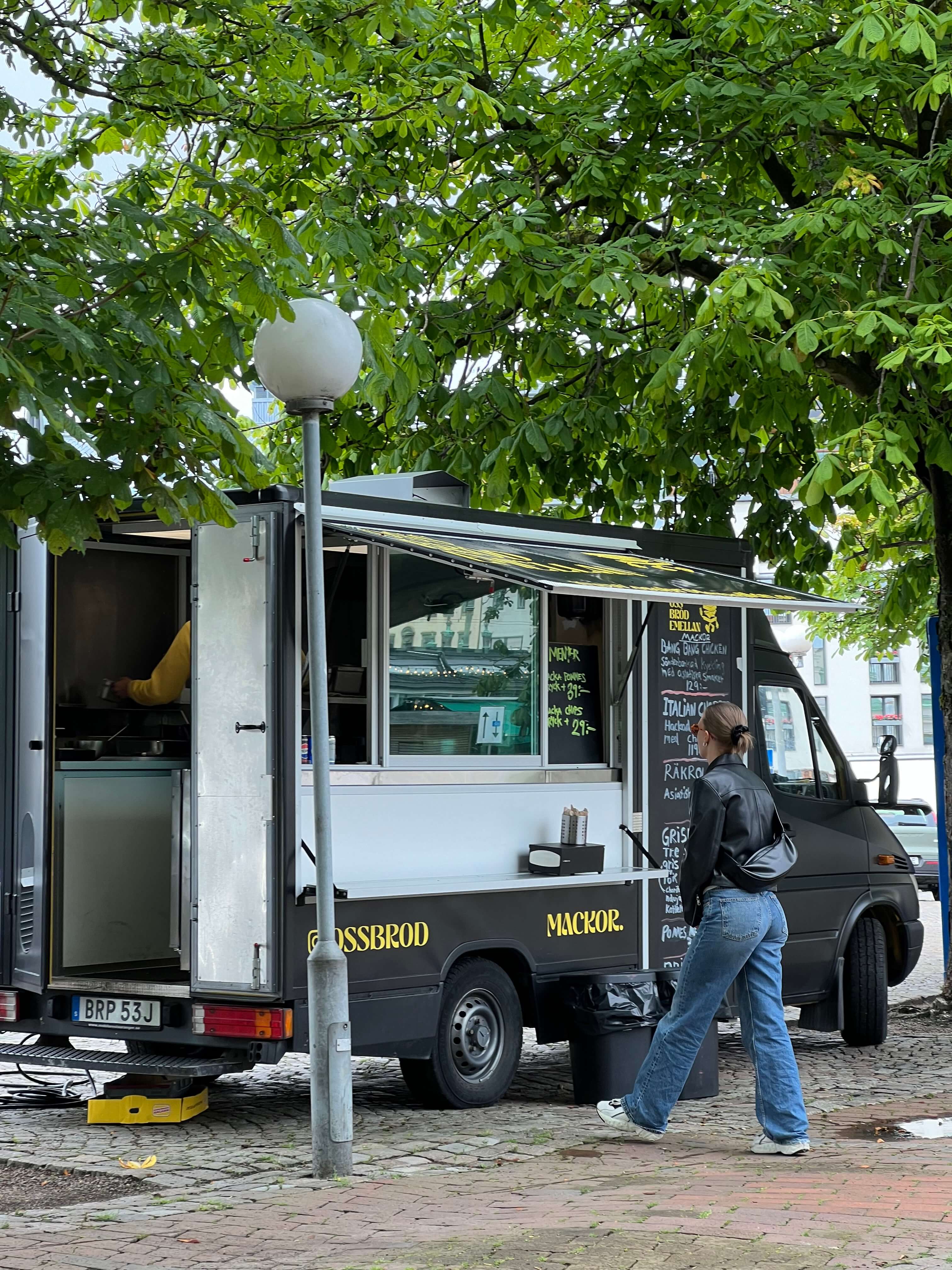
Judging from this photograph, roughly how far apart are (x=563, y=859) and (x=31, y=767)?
2.64 m

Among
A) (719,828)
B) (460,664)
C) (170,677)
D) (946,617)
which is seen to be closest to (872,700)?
(946,617)

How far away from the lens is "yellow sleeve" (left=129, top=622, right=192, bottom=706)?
8.82 m

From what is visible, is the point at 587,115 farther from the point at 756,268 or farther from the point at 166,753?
the point at 166,753

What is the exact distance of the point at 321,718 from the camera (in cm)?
674

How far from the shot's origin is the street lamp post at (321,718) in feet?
21.8

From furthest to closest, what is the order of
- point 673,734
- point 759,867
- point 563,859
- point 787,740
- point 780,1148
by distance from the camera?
point 787,740
point 673,734
point 563,859
point 759,867
point 780,1148

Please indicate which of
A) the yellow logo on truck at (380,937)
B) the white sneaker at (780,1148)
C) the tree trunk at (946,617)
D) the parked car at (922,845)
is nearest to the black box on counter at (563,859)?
the yellow logo on truck at (380,937)

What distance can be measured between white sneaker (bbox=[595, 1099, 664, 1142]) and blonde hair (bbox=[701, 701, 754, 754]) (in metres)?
1.62

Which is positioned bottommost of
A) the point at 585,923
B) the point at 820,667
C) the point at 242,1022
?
the point at 242,1022

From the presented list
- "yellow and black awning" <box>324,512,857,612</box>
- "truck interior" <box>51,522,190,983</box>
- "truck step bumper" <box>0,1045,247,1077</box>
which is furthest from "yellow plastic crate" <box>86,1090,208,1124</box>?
"yellow and black awning" <box>324,512,857,612</box>

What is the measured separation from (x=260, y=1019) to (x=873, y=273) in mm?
5637

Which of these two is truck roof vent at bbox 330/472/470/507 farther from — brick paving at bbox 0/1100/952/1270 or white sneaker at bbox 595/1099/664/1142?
Answer: brick paving at bbox 0/1100/952/1270

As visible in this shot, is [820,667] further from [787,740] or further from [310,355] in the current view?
[310,355]

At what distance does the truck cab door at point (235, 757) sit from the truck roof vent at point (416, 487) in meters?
1.19
